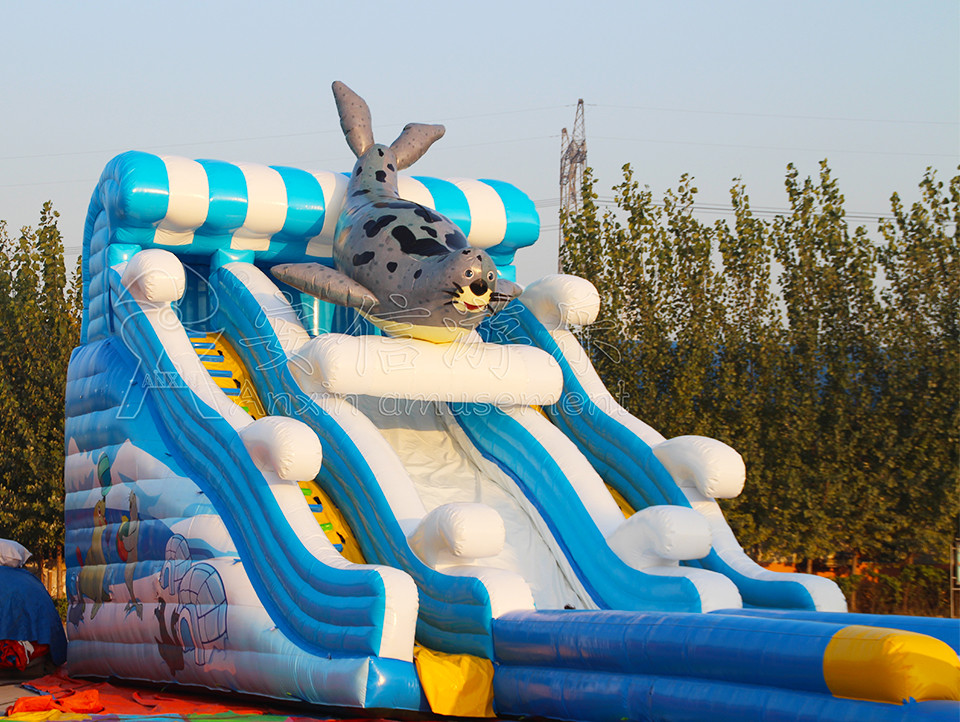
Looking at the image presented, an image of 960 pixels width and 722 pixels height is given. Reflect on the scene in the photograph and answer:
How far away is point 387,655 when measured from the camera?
428 cm

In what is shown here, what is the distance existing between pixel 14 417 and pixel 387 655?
7115 millimetres

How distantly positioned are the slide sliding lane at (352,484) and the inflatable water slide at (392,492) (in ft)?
0.05

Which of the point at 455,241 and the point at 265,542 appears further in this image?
the point at 455,241

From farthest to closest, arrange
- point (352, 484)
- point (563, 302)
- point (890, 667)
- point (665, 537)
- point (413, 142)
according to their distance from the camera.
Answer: point (413, 142) → point (563, 302) → point (352, 484) → point (665, 537) → point (890, 667)

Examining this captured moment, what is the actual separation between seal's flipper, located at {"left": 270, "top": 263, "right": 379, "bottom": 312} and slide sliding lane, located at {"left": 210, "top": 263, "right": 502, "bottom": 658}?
0.23 m

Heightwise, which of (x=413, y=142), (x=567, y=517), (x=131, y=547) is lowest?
(x=131, y=547)

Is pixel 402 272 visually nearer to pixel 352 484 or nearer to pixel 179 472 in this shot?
pixel 352 484

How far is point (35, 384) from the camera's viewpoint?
418 inches

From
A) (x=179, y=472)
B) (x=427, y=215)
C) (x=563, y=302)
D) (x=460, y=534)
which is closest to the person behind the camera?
(x=460, y=534)

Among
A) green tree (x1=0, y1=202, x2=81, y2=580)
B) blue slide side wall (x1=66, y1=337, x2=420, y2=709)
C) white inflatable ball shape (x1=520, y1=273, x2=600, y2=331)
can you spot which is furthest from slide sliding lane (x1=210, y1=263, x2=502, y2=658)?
green tree (x1=0, y1=202, x2=81, y2=580)

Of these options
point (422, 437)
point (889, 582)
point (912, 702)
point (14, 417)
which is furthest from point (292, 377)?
point (889, 582)

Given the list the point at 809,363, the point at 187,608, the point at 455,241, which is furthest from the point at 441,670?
the point at 809,363

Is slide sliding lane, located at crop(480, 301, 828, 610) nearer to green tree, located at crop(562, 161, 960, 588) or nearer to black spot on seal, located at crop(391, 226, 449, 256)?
black spot on seal, located at crop(391, 226, 449, 256)

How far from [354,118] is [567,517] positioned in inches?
107
